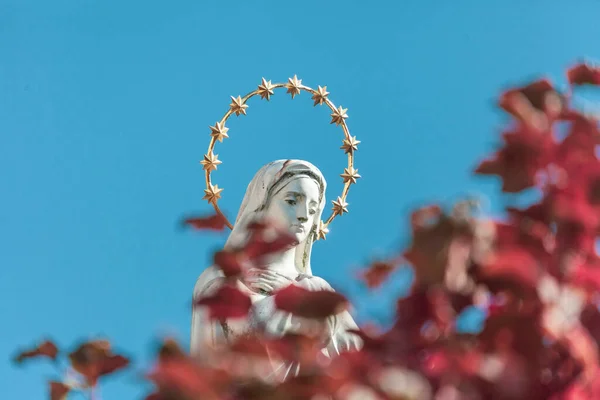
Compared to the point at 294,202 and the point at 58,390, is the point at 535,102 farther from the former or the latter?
the point at 294,202

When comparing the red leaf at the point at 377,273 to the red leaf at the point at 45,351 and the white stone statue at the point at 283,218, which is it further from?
the white stone statue at the point at 283,218

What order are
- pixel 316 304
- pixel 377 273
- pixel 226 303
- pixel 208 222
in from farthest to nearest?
pixel 208 222
pixel 377 273
pixel 226 303
pixel 316 304

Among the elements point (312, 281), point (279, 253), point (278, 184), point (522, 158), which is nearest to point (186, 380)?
point (522, 158)

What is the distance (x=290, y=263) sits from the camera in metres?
4.50

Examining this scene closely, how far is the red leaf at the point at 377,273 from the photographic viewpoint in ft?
5.04

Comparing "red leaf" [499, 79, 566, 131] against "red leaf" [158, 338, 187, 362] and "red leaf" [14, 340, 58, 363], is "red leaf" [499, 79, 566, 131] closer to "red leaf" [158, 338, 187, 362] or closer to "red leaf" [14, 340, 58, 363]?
"red leaf" [158, 338, 187, 362]

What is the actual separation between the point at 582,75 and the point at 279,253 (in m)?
3.03

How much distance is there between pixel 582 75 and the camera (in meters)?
1.45

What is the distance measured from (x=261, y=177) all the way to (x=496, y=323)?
145 inches

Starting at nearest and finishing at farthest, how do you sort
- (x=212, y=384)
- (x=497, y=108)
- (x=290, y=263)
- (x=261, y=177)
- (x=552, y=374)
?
1. (x=212, y=384)
2. (x=552, y=374)
3. (x=497, y=108)
4. (x=290, y=263)
5. (x=261, y=177)

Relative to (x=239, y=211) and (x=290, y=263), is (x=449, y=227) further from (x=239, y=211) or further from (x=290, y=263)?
(x=239, y=211)

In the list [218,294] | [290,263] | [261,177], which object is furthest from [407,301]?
[261,177]

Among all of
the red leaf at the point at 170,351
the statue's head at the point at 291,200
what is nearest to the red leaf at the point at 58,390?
the red leaf at the point at 170,351

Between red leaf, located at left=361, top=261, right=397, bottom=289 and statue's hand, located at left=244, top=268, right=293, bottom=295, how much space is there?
2526 millimetres
